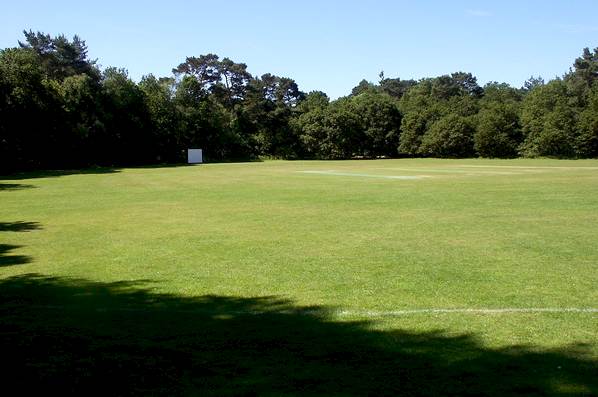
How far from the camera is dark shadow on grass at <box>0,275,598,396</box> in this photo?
185 inches

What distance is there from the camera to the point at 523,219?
53.3 ft

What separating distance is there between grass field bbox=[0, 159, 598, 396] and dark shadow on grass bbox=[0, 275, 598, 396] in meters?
0.03

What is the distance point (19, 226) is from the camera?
54.4ft

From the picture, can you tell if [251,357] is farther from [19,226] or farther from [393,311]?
[19,226]

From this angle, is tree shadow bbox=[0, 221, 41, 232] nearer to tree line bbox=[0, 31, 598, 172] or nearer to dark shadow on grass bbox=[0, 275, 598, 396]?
dark shadow on grass bbox=[0, 275, 598, 396]

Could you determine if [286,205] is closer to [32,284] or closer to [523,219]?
[523,219]

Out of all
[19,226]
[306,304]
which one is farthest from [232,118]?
[306,304]

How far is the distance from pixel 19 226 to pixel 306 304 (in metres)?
12.7

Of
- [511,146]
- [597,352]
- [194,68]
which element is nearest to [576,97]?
[511,146]

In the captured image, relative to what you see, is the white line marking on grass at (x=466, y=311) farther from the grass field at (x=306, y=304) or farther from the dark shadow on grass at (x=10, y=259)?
the dark shadow on grass at (x=10, y=259)

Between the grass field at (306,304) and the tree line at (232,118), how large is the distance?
47.7 m

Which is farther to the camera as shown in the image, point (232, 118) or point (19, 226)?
point (232, 118)

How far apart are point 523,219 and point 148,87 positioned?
70.8 metres

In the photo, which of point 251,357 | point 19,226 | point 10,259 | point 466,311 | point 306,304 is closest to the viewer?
point 251,357
